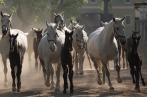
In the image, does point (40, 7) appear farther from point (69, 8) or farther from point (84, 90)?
point (84, 90)

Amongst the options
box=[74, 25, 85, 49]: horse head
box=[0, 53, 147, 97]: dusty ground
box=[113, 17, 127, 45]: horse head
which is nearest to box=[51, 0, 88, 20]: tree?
box=[74, 25, 85, 49]: horse head

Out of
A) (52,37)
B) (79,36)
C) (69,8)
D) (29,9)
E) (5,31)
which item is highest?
(69,8)

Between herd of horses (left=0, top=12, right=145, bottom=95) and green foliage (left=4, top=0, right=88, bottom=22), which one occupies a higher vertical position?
green foliage (left=4, top=0, right=88, bottom=22)

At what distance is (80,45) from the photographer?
20.5 meters

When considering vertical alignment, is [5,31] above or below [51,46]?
above

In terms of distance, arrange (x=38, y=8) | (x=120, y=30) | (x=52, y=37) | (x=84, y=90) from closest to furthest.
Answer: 1. (x=52, y=37)
2. (x=120, y=30)
3. (x=84, y=90)
4. (x=38, y=8)

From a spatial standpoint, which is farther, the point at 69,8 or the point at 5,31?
the point at 69,8

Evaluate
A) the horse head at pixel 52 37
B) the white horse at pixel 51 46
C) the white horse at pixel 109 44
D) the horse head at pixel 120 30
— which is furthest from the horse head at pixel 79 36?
the horse head at pixel 52 37

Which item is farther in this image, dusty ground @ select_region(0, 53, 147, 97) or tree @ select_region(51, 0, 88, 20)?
tree @ select_region(51, 0, 88, 20)

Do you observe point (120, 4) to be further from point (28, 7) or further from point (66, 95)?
point (66, 95)

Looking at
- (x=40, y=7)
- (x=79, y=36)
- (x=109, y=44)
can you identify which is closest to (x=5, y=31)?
(x=109, y=44)

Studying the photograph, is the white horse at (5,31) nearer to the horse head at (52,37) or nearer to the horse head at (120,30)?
the horse head at (52,37)

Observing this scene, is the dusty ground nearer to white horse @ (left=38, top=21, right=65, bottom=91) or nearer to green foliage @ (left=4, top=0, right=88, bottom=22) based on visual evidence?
white horse @ (left=38, top=21, right=65, bottom=91)

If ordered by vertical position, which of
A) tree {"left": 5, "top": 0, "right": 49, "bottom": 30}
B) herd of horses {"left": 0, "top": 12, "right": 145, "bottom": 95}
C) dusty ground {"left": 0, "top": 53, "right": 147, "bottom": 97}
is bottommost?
dusty ground {"left": 0, "top": 53, "right": 147, "bottom": 97}
